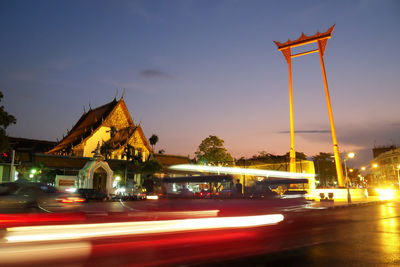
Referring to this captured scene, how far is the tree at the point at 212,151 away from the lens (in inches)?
1925

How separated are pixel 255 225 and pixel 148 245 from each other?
4.45m

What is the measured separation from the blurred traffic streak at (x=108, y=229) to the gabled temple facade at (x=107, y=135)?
3235 cm

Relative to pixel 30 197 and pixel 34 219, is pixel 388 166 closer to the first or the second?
pixel 30 197

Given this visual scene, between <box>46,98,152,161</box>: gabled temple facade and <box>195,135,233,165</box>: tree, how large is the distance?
8.46m

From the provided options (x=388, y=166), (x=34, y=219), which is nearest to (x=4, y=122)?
(x=34, y=219)

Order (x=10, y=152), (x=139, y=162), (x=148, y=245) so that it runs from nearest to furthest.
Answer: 1. (x=148, y=245)
2. (x=10, y=152)
3. (x=139, y=162)

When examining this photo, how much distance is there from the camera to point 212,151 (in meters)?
49.2

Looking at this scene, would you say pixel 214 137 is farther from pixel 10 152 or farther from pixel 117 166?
pixel 10 152

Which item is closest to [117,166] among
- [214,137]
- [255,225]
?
[214,137]

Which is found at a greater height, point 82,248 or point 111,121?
point 111,121

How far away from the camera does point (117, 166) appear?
3866cm

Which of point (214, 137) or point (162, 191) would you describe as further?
point (214, 137)

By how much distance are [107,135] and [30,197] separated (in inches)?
1462

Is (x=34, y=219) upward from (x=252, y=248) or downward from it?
upward
